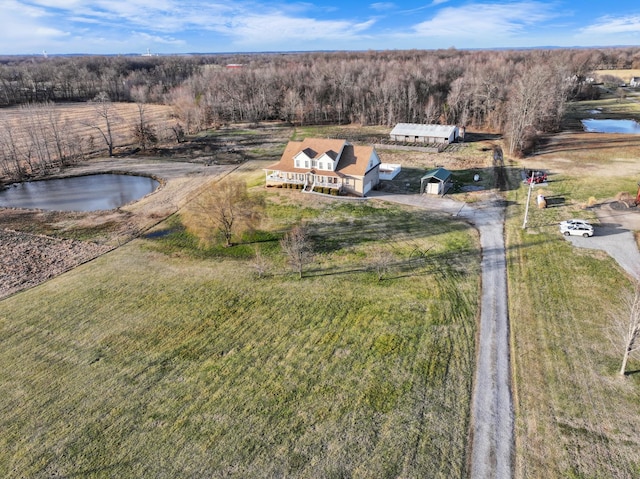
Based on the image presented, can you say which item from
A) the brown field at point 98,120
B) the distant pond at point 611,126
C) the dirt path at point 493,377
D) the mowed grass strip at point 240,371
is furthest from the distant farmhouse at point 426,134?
the brown field at point 98,120

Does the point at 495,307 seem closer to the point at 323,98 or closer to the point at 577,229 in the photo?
the point at 577,229

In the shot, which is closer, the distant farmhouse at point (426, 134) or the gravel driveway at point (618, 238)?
the gravel driveway at point (618, 238)

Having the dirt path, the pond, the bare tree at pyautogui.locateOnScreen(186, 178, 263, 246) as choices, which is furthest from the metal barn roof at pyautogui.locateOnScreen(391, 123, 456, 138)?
the bare tree at pyautogui.locateOnScreen(186, 178, 263, 246)

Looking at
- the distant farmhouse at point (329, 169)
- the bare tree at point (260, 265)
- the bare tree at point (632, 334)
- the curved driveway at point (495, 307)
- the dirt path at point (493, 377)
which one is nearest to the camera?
the dirt path at point (493, 377)

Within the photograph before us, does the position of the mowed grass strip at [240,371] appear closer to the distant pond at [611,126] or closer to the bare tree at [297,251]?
the bare tree at [297,251]

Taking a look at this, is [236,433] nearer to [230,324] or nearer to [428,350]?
[230,324]

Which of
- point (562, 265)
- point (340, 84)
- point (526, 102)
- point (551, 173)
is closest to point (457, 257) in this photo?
point (562, 265)
